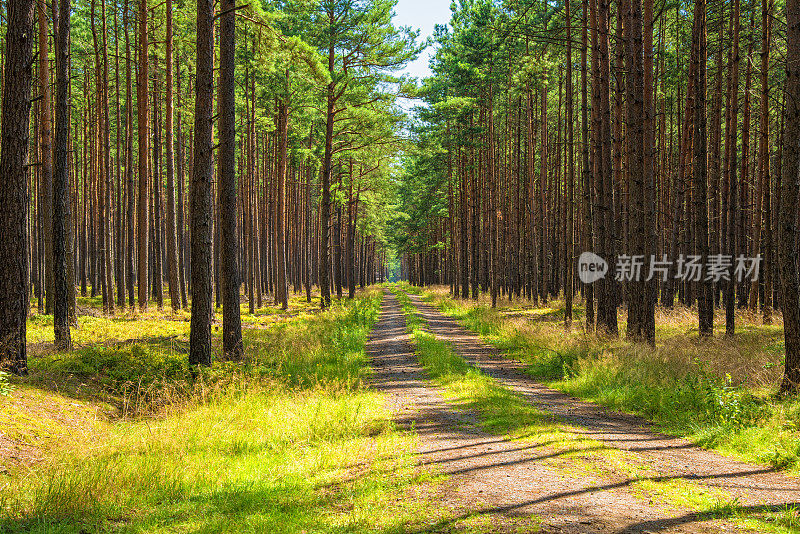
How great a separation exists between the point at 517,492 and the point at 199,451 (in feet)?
12.2

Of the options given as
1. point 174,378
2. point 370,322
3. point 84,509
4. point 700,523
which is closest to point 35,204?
point 370,322

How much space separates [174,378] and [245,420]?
285cm

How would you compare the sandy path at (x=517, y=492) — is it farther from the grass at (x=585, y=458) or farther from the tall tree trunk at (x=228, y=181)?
the tall tree trunk at (x=228, y=181)

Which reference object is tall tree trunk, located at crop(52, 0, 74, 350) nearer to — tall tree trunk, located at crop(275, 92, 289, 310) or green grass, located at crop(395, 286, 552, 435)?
green grass, located at crop(395, 286, 552, 435)

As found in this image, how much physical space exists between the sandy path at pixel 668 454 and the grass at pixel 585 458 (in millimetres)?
186

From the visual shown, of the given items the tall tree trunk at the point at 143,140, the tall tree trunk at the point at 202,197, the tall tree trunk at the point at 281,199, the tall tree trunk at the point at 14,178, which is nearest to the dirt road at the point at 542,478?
the tall tree trunk at the point at 202,197

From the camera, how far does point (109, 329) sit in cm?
1515

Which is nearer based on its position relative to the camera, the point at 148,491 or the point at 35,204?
the point at 148,491

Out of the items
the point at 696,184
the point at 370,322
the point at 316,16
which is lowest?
the point at 370,322

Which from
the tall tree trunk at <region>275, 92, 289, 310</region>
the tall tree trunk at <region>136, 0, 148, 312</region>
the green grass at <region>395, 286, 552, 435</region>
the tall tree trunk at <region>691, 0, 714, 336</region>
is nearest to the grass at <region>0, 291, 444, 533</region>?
the green grass at <region>395, 286, 552, 435</region>

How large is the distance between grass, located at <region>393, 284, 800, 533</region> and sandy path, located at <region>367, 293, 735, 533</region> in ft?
0.58

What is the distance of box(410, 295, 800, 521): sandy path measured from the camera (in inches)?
193

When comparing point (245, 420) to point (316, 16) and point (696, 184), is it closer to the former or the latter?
point (696, 184)

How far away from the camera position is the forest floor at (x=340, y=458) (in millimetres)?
4234
